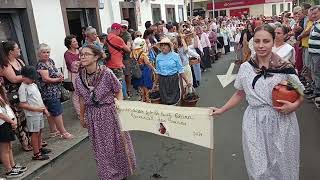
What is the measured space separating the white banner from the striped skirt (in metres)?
2.98

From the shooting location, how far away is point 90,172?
205 inches

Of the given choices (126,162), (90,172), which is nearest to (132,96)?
(90,172)

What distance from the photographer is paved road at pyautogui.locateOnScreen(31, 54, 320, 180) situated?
15.5 feet

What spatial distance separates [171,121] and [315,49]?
14.2ft

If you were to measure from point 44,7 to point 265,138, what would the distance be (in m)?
7.64

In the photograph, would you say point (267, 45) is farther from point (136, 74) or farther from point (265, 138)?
point (136, 74)

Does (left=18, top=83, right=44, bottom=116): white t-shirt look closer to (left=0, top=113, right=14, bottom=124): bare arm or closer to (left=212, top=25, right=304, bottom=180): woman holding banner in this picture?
(left=0, top=113, right=14, bottom=124): bare arm

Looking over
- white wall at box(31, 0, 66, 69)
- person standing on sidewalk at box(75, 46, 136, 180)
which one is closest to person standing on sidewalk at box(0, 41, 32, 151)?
person standing on sidewalk at box(75, 46, 136, 180)

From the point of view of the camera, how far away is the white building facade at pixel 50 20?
334 inches

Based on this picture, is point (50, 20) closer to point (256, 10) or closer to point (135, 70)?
point (135, 70)

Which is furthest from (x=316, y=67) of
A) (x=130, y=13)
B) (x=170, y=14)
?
(x=170, y=14)

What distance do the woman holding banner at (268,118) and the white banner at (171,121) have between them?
18.7 inches

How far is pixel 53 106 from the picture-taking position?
6.32 meters

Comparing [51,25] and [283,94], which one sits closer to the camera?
[283,94]
